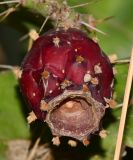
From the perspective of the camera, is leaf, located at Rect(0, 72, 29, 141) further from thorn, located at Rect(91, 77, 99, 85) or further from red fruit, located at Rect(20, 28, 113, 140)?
thorn, located at Rect(91, 77, 99, 85)

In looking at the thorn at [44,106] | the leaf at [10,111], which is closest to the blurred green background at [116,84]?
the leaf at [10,111]

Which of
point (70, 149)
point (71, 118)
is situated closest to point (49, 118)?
point (71, 118)

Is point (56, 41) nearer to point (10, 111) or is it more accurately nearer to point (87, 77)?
point (87, 77)

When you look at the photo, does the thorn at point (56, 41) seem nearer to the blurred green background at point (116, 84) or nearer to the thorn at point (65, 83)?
the thorn at point (65, 83)

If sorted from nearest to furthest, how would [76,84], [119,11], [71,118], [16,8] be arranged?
[76,84] → [71,118] → [16,8] → [119,11]

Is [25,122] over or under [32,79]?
under

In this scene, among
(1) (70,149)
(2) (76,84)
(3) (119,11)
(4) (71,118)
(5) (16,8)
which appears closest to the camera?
(2) (76,84)

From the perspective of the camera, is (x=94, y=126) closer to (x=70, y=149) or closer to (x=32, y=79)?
(x=32, y=79)
